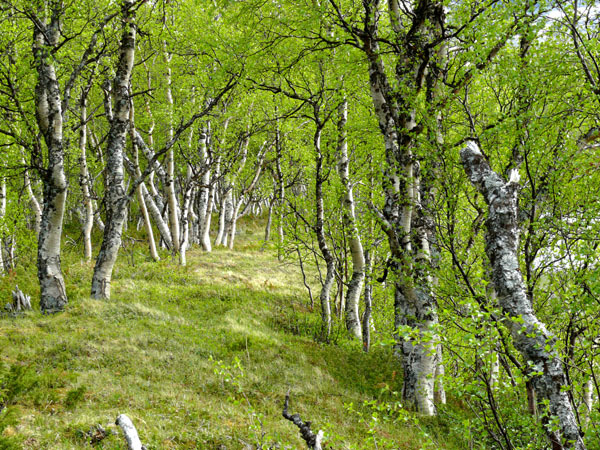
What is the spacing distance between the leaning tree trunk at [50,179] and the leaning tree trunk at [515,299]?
31.3 feet

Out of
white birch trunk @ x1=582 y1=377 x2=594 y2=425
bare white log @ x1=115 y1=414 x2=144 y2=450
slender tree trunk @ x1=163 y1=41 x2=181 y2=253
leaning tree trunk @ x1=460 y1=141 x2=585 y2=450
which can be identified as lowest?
white birch trunk @ x1=582 y1=377 x2=594 y2=425

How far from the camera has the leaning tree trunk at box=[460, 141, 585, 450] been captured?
3064 mm

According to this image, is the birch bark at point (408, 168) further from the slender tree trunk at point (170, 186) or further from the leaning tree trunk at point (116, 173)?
the slender tree trunk at point (170, 186)

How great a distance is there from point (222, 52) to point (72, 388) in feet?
28.0

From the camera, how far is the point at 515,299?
336cm

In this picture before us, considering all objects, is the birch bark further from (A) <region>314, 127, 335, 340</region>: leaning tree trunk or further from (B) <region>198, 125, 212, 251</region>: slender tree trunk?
(B) <region>198, 125, 212, 251</region>: slender tree trunk

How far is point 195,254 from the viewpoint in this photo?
19547mm

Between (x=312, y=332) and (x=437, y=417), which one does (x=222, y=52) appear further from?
(x=437, y=417)

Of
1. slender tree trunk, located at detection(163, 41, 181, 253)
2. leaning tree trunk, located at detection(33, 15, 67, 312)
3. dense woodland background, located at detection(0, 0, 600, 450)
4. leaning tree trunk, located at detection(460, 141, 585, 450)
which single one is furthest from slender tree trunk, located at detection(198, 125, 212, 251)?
leaning tree trunk, located at detection(460, 141, 585, 450)

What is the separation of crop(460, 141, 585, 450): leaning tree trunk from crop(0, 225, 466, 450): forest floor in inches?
45.9

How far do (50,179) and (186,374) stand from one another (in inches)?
234

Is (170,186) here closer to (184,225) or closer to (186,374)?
(184,225)

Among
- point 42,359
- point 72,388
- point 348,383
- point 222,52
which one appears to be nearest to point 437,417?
point 348,383

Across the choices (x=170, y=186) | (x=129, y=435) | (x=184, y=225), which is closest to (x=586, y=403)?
(x=129, y=435)
